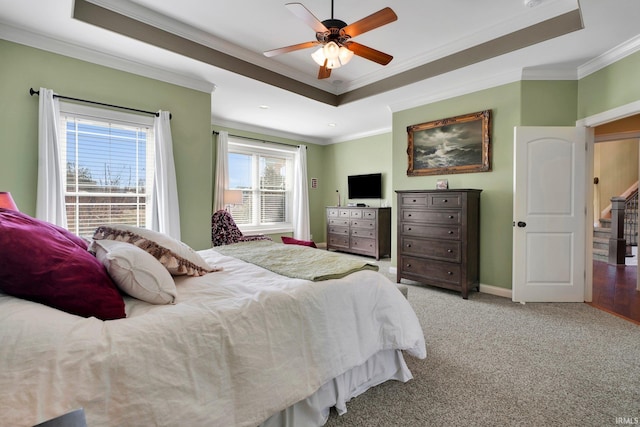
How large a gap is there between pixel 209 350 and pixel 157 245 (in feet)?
2.56

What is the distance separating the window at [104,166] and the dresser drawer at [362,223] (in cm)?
386

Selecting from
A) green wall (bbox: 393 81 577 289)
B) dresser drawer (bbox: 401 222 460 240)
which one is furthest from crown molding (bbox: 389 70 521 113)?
dresser drawer (bbox: 401 222 460 240)

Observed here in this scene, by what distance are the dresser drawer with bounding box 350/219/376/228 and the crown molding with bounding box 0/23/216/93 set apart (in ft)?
11.9

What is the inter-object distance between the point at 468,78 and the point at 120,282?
4079 millimetres

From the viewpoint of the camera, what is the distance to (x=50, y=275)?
1.03 metres

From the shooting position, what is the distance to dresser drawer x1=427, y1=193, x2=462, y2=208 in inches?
140

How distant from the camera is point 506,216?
3.62m

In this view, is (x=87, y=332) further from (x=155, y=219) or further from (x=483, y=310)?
(x=483, y=310)

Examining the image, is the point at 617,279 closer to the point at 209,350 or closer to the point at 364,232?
the point at 364,232

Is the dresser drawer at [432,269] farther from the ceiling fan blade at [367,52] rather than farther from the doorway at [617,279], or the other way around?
the ceiling fan blade at [367,52]

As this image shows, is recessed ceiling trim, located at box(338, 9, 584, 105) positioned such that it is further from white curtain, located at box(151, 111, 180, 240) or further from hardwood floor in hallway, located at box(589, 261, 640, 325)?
hardwood floor in hallway, located at box(589, 261, 640, 325)

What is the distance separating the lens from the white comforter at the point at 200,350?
33.9 inches

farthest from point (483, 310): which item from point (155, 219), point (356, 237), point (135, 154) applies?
point (135, 154)

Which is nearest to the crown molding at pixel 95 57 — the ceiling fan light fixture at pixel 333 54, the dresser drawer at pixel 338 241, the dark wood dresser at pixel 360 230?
the ceiling fan light fixture at pixel 333 54
